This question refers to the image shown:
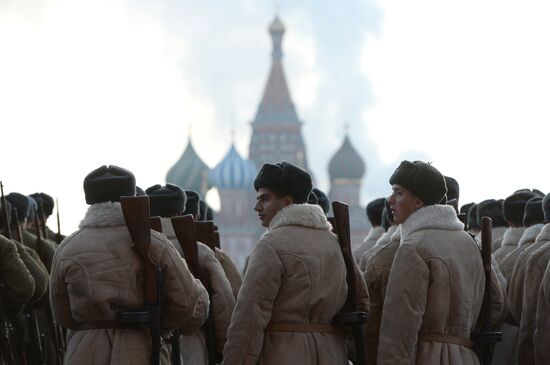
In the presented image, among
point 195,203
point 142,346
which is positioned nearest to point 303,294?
point 142,346

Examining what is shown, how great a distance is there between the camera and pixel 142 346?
24.8ft

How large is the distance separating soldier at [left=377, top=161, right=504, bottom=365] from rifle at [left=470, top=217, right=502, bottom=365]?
5 cm

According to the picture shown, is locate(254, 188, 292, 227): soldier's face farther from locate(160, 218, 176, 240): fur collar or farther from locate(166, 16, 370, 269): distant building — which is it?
locate(166, 16, 370, 269): distant building

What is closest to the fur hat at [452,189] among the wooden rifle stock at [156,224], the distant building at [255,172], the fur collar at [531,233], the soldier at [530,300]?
the soldier at [530,300]

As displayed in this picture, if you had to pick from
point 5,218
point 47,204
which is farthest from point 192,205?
point 47,204

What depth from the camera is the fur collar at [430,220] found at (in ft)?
26.0

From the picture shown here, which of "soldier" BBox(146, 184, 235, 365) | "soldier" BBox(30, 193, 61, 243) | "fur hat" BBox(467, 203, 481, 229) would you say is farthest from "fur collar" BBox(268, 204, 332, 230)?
"soldier" BBox(30, 193, 61, 243)

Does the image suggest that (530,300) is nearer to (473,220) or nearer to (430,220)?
(430,220)

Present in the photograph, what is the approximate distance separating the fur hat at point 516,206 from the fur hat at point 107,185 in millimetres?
4767

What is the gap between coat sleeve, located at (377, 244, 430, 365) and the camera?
7680 millimetres

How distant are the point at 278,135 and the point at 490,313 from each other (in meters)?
128

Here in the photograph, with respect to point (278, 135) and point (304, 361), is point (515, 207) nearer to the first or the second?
point (304, 361)

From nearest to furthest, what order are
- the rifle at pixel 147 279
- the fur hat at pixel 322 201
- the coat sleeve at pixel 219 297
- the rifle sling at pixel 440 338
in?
Answer: the rifle at pixel 147 279, the rifle sling at pixel 440 338, the coat sleeve at pixel 219 297, the fur hat at pixel 322 201

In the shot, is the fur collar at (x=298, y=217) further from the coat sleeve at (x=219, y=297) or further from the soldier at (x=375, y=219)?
the soldier at (x=375, y=219)
